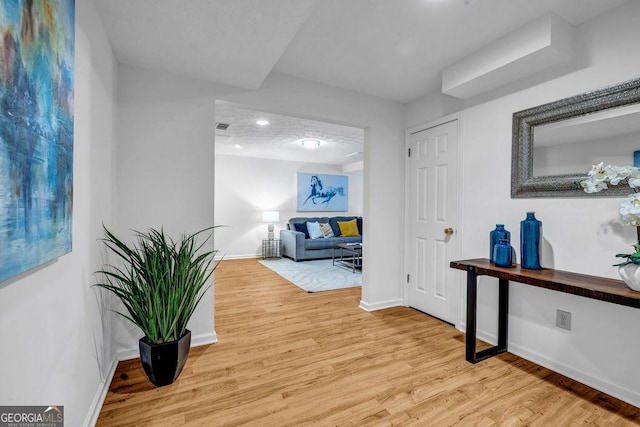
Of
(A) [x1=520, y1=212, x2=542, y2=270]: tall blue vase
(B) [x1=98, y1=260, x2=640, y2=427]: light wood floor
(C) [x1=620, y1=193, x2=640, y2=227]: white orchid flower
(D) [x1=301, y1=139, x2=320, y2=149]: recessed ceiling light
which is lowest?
(B) [x1=98, y1=260, x2=640, y2=427]: light wood floor

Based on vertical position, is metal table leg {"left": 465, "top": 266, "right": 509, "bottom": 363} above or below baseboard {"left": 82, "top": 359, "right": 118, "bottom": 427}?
above

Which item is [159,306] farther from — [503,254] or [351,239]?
[351,239]

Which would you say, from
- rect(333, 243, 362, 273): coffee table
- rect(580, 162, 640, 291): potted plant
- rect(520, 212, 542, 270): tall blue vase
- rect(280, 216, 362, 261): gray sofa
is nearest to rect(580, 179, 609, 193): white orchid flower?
rect(580, 162, 640, 291): potted plant

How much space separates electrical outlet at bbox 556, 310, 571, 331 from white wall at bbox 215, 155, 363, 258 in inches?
220

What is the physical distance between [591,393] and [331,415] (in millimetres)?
1577

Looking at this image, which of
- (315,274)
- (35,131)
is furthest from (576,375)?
(315,274)

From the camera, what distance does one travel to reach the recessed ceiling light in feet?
16.4

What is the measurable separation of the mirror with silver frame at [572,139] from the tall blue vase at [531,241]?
0.25 metres

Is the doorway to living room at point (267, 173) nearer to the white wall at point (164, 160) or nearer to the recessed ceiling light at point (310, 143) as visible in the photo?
the recessed ceiling light at point (310, 143)

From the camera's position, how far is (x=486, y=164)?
8.06 ft

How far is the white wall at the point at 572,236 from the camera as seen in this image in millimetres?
1727

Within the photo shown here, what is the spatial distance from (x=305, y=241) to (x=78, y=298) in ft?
15.8

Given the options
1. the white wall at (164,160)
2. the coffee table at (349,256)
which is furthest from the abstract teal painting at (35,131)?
the coffee table at (349,256)

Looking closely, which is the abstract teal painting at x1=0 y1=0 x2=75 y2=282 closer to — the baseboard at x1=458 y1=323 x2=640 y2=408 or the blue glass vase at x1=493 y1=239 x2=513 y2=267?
the blue glass vase at x1=493 y1=239 x2=513 y2=267
